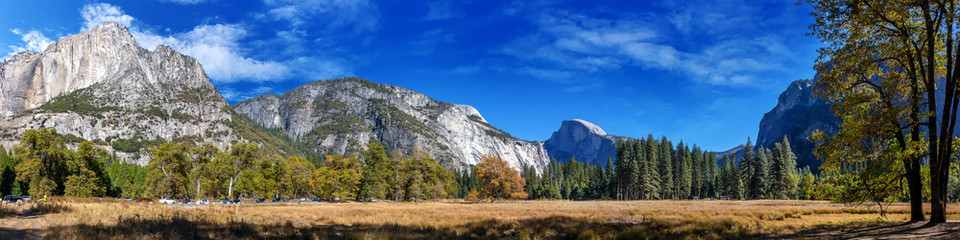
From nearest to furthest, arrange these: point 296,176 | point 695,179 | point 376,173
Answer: point 296,176 < point 376,173 < point 695,179

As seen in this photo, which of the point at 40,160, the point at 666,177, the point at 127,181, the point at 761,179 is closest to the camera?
the point at 40,160

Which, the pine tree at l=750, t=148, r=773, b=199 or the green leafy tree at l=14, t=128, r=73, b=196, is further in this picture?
the pine tree at l=750, t=148, r=773, b=199

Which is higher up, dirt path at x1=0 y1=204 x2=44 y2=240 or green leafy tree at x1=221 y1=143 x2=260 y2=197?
green leafy tree at x1=221 y1=143 x2=260 y2=197

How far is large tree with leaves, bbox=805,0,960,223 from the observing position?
12.8 m

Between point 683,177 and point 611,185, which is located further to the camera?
point 611,185

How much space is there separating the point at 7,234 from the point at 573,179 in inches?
5297

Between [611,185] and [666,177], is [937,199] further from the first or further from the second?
[611,185]

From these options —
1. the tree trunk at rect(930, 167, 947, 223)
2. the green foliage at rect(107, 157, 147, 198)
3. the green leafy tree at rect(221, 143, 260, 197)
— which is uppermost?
the green leafy tree at rect(221, 143, 260, 197)

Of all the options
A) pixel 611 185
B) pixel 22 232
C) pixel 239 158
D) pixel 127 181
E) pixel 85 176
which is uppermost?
pixel 239 158

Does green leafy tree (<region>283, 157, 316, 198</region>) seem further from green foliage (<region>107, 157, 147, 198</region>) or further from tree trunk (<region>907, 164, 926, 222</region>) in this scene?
tree trunk (<region>907, 164, 926, 222</region>)

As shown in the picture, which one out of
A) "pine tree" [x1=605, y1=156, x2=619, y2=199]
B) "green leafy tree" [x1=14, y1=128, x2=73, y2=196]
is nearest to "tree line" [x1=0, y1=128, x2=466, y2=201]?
"green leafy tree" [x1=14, y1=128, x2=73, y2=196]

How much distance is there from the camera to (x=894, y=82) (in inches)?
545

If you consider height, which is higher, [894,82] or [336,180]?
[894,82]

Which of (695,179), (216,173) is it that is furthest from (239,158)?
(695,179)
